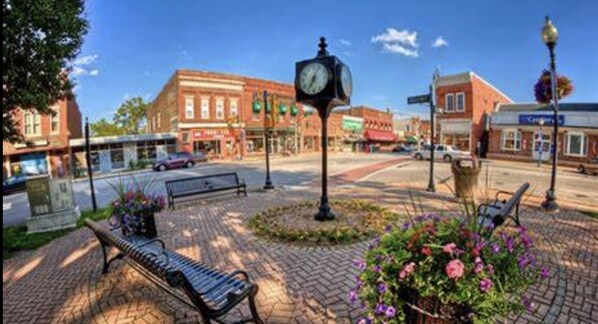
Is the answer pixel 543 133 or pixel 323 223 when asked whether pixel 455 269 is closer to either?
pixel 323 223

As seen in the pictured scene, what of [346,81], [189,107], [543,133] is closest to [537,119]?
[543,133]

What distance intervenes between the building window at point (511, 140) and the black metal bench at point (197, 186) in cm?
2534

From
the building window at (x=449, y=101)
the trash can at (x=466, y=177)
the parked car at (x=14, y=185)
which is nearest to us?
the trash can at (x=466, y=177)

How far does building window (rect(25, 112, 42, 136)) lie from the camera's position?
23703 mm

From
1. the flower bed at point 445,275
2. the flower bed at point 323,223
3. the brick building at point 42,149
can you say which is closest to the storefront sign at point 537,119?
the flower bed at point 323,223

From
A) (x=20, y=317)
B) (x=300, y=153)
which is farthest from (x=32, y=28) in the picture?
(x=300, y=153)

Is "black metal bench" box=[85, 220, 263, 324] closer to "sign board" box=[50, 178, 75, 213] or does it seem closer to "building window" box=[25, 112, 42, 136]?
"sign board" box=[50, 178, 75, 213]

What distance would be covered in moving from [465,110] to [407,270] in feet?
98.9

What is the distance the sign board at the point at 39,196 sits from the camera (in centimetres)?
766

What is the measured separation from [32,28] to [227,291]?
7684 mm

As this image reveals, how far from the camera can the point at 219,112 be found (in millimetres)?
32312

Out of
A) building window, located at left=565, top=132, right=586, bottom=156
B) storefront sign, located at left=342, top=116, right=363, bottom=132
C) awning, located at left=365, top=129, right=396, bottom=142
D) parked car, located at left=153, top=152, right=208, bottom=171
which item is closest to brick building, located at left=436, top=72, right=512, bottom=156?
building window, located at left=565, top=132, right=586, bottom=156

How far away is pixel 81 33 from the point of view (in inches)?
307

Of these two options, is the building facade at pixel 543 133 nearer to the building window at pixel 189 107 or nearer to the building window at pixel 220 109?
the building window at pixel 220 109
